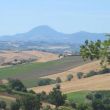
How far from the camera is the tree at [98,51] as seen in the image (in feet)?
47.5

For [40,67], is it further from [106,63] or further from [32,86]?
[106,63]

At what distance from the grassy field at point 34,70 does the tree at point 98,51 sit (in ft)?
400

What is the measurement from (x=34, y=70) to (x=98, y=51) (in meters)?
152

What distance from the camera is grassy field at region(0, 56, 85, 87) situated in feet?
490

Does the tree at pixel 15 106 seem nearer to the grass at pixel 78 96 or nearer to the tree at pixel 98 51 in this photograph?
the grass at pixel 78 96

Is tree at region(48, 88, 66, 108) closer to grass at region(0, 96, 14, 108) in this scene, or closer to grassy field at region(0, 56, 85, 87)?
grass at region(0, 96, 14, 108)

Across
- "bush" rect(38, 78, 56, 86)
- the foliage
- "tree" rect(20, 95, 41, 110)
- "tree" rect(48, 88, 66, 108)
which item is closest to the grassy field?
"bush" rect(38, 78, 56, 86)

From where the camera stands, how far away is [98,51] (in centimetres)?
1490

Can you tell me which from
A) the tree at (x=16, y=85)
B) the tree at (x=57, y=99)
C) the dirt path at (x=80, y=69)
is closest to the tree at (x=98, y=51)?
the tree at (x=57, y=99)

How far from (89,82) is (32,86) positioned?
2005cm

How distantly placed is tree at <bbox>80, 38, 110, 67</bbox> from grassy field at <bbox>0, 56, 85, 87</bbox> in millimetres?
122046

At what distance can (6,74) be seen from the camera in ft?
520

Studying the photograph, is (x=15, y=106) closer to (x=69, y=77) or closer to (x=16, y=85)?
(x=16, y=85)

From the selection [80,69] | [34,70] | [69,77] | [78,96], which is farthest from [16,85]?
[34,70]
